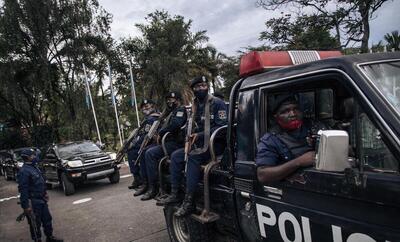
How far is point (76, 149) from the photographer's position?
12344mm

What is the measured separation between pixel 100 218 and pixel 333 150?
666 centimetres

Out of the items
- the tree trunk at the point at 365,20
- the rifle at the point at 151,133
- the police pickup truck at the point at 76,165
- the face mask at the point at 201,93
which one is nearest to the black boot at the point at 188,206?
the face mask at the point at 201,93

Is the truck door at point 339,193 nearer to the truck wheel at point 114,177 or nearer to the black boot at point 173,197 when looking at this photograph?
the black boot at point 173,197

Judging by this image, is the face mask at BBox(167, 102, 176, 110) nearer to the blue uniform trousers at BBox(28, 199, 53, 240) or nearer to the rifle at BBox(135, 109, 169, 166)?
the rifle at BBox(135, 109, 169, 166)

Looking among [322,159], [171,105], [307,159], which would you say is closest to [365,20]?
[171,105]

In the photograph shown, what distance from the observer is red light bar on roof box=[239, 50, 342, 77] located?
2.92 m

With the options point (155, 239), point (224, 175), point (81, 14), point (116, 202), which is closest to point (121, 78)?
point (81, 14)

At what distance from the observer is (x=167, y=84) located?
28.1 m

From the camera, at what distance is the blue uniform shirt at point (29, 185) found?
591 cm

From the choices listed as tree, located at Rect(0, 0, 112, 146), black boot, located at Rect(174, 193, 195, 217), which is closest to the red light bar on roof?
black boot, located at Rect(174, 193, 195, 217)

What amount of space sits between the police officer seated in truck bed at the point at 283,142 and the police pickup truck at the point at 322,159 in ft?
0.36

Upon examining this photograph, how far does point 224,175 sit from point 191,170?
1.67 feet

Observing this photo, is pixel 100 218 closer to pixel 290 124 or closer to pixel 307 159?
pixel 290 124

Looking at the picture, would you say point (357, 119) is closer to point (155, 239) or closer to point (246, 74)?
point (246, 74)
